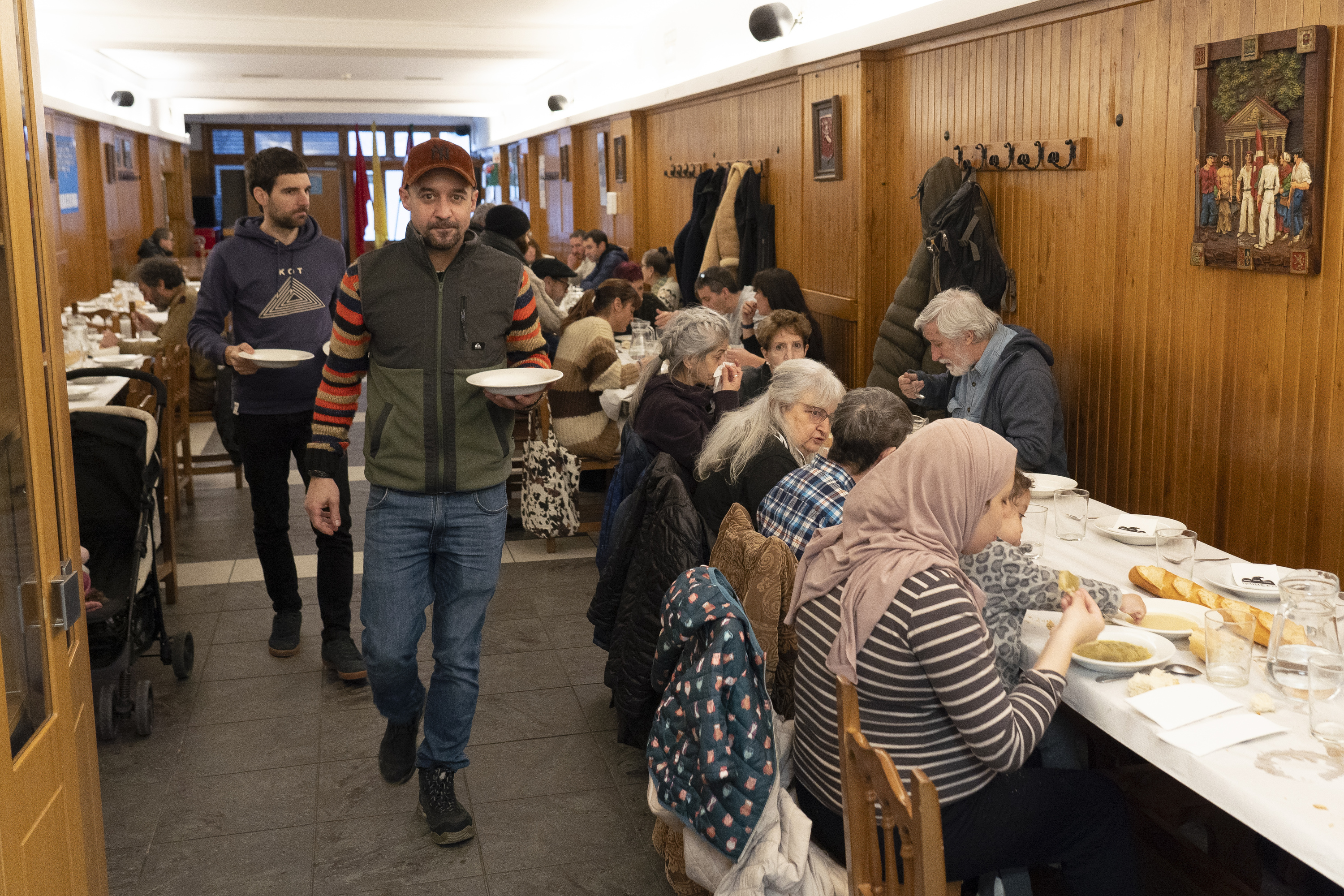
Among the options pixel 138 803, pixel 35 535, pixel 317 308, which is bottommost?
pixel 138 803

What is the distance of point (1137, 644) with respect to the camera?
7.13 feet

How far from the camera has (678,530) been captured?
2947 millimetres

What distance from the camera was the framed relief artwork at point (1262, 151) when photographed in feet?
10.0

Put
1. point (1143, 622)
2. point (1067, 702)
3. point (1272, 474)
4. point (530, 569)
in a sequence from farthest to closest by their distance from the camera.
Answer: point (530, 569), point (1272, 474), point (1143, 622), point (1067, 702)

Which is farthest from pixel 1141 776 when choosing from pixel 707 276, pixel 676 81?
pixel 676 81

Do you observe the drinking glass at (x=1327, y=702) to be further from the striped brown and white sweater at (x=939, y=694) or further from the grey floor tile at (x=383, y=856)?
the grey floor tile at (x=383, y=856)

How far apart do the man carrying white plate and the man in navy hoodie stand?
966mm

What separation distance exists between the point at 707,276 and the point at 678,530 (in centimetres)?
380

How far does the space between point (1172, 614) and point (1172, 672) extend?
0.29m

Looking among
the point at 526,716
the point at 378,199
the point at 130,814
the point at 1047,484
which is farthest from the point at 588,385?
the point at 378,199

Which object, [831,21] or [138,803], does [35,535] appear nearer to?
[138,803]

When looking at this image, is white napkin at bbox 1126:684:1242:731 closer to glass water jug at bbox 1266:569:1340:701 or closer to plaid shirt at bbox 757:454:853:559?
glass water jug at bbox 1266:569:1340:701

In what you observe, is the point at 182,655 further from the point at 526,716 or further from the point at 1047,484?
the point at 1047,484

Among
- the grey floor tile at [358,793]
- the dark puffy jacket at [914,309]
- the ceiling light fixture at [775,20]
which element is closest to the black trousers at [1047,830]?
the grey floor tile at [358,793]
